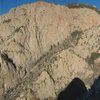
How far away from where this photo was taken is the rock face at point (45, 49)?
161375 mm

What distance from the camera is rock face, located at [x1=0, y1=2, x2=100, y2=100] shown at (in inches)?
6353

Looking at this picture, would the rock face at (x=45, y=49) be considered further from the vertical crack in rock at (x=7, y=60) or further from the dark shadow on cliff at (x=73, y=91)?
the dark shadow on cliff at (x=73, y=91)

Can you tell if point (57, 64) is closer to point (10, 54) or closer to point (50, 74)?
point (50, 74)

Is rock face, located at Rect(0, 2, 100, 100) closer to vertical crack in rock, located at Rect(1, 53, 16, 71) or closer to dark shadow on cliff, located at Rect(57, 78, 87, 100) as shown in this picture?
vertical crack in rock, located at Rect(1, 53, 16, 71)

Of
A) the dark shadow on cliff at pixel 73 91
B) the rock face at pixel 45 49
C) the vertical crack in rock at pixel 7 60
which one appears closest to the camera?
the dark shadow on cliff at pixel 73 91

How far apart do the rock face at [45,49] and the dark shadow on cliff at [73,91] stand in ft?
6.10

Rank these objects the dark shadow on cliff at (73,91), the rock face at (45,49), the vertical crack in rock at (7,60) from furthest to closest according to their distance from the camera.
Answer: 1. the vertical crack in rock at (7,60)
2. the rock face at (45,49)
3. the dark shadow on cliff at (73,91)

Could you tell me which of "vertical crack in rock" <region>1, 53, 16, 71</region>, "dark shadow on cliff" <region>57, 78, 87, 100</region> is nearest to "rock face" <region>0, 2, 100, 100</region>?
"vertical crack in rock" <region>1, 53, 16, 71</region>

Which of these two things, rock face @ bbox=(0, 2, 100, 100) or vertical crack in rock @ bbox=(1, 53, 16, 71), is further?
vertical crack in rock @ bbox=(1, 53, 16, 71)

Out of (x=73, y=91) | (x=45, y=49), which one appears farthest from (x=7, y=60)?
(x=73, y=91)

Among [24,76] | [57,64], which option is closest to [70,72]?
[57,64]

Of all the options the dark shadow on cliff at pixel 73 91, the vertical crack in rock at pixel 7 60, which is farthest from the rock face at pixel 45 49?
the dark shadow on cliff at pixel 73 91

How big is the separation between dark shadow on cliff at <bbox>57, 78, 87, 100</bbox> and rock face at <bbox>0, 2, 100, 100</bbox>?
186 cm

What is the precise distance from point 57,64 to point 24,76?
13043mm
